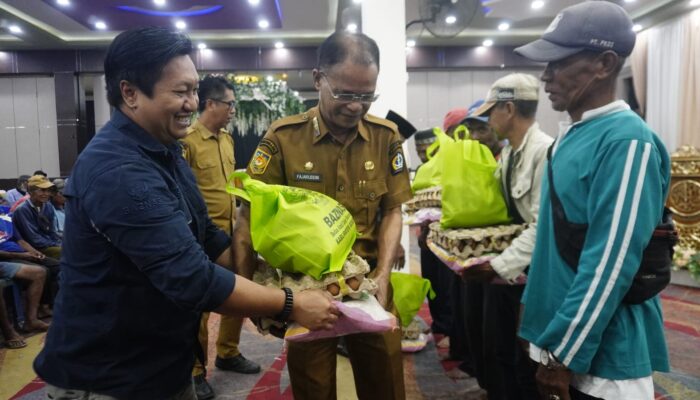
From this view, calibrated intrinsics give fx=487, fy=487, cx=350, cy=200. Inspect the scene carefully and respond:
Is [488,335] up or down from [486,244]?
down

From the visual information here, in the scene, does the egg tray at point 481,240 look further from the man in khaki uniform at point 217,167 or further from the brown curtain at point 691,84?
the brown curtain at point 691,84

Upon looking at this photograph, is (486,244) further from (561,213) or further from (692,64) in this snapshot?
(692,64)

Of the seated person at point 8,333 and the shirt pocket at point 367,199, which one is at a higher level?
the shirt pocket at point 367,199

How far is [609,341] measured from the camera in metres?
1.19

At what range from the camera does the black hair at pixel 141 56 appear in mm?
1120

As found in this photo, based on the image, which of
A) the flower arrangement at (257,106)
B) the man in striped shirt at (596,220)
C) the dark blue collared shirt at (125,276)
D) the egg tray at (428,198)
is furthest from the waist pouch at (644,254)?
the flower arrangement at (257,106)

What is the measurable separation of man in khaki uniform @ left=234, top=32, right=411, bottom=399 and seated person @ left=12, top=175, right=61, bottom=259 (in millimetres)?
3858

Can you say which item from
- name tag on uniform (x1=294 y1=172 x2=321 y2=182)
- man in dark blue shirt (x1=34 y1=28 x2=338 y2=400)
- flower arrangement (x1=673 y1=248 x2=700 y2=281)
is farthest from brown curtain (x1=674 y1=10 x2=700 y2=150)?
man in dark blue shirt (x1=34 y1=28 x2=338 y2=400)

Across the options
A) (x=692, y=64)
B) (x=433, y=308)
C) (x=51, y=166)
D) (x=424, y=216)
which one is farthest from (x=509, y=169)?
(x=51, y=166)

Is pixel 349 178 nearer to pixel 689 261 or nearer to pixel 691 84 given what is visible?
pixel 689 261

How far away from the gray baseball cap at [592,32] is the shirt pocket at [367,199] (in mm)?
705

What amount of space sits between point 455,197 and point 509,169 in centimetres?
27

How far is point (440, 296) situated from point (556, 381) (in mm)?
2431

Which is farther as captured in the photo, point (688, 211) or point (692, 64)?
point (692, 64)
